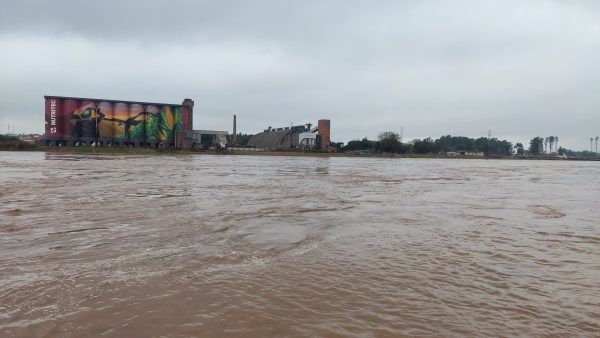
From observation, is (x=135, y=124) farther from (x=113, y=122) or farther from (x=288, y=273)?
(x=288, y=273)

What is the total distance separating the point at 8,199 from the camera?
12.5 m

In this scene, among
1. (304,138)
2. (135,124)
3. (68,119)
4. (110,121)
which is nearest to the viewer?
(68,119)

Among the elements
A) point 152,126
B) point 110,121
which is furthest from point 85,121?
point 152,126

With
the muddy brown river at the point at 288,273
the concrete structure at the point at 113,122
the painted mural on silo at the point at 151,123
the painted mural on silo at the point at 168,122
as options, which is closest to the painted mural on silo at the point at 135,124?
the concrete structure at the point at 113,122

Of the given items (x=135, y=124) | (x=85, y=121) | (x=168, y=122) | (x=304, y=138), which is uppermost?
(x=168, y=122)

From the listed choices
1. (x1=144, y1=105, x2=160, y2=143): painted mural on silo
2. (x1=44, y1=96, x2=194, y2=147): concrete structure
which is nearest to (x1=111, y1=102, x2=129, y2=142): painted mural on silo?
(x1=44, y1=96, x2=194, y2=147): concrete structure

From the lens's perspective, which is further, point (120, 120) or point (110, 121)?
point (120, 120)

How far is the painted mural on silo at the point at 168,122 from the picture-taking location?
96812 millimetres

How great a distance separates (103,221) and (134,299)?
213 inches

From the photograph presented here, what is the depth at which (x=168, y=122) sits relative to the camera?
97500 mm

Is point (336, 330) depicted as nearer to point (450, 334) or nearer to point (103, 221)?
point (450, 334)

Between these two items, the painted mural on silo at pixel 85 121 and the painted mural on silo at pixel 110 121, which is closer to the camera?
the painted mural on silo at pixel 110 121

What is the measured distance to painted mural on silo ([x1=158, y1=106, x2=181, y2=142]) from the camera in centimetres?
9681

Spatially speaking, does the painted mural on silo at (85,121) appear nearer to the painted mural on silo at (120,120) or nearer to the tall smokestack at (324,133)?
the painted mural on silo at (120,120)
